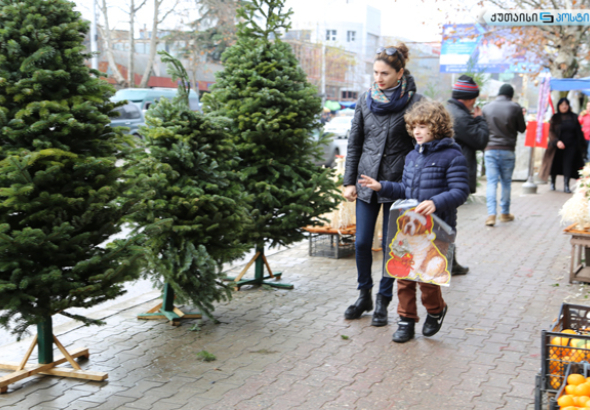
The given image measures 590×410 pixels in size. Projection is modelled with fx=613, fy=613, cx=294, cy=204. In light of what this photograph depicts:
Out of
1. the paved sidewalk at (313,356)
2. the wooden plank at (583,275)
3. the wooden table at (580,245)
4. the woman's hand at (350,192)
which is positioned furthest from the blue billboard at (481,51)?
the woman's hand at (350,192)

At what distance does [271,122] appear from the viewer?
5750 millimetres

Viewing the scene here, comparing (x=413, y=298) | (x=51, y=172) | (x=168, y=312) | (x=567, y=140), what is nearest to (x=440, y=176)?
(x=413, y=298)

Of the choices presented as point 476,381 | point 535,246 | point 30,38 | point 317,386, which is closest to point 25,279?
point 30,38

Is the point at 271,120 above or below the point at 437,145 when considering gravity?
above

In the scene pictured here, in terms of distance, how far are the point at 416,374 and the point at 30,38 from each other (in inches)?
127

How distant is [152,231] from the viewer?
14.6ft

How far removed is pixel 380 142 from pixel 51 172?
2533 mm

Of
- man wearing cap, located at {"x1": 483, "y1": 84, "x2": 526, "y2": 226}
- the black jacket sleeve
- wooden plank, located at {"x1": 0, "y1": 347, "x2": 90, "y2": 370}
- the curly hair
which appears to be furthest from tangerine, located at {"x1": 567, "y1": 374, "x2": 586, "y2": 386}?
man wearing cap, located at {"x1": 483, "y1": 84, "x2": 526, "y2": 226}

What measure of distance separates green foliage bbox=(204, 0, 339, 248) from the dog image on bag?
1.61 metres

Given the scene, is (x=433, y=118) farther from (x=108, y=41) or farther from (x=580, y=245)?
(x=108, y=41)

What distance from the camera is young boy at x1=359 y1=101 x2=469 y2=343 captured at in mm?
4410

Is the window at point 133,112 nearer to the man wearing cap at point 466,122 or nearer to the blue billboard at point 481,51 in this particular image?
the blue billboard at point 481,51

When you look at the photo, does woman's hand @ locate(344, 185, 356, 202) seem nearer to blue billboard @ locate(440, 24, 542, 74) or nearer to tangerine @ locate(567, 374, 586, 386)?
tangerine @ locate(567, 374, 586, 386)

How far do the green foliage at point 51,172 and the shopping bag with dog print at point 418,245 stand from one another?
1.91 metres
